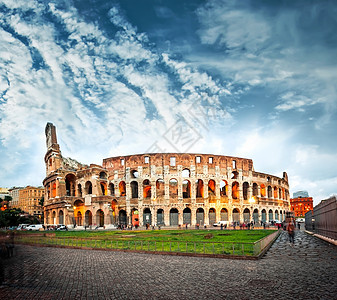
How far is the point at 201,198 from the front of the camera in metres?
50.4

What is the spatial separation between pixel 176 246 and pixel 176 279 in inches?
278

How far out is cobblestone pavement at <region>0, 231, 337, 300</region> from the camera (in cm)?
703

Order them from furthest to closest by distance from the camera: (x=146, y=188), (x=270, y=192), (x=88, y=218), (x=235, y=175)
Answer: (x=270, y=192)
(x=235, y=175)
(x=146, y=188)
(x=88, y=218)

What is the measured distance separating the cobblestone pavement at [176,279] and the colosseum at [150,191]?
3598cm

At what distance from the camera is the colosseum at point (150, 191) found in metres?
49.1

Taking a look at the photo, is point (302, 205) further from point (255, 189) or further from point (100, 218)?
point (100, 218)

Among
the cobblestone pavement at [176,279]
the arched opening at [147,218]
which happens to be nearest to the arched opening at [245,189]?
the arched opening at [147,218]

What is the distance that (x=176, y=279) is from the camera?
860cm

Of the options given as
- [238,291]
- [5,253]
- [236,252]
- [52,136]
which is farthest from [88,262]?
[52,136]

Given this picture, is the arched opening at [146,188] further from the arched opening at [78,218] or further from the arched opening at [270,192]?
the arched opening at [270,192]

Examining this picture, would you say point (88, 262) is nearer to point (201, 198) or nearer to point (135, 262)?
point (135, 262)

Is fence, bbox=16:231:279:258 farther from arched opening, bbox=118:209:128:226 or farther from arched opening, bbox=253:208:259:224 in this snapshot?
arched opening, bbox=253:208:259:224

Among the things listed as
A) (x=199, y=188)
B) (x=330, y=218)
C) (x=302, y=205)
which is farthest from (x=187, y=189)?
(x=302, y=205)

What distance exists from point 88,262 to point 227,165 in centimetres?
4410
